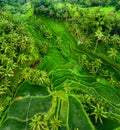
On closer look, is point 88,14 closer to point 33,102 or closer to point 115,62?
point 115,62

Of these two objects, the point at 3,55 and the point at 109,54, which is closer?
the point at 3,55

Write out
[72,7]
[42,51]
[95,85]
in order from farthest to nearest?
[72,7] < [42,51] < [95,85]

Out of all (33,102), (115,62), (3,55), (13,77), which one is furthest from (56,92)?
(115,62)

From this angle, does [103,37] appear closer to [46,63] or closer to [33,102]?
[46,63]

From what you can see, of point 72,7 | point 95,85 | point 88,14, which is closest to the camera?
point 95,85

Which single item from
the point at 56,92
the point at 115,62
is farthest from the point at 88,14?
the point at 56,92

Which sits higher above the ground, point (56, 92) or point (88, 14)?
point (88, 14)

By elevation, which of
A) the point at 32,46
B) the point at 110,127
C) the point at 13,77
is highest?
the point at 32,46
